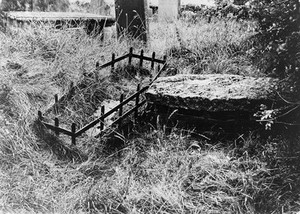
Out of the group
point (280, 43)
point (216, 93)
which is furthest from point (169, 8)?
point (280, 43)

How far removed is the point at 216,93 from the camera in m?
3.61

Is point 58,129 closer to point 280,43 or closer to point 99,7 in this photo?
point 280,43

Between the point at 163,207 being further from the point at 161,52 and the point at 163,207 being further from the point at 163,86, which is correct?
the point at 161,52

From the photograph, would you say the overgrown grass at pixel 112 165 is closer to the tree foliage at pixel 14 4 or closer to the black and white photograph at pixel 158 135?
the black and white photograph at pixel 158 135

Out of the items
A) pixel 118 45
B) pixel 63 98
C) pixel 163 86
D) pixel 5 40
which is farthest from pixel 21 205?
pixel 118 45

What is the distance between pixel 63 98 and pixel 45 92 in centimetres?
27

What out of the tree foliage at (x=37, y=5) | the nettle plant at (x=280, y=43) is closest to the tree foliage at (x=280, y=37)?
the nettle plant at (x=280, y=43)

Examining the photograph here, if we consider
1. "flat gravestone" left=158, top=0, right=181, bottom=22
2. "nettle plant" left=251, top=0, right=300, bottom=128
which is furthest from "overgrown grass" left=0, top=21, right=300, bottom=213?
"flat gravestone" left=158, top=0, right=181, bottom=22

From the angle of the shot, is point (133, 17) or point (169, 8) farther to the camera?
point (169, 8)

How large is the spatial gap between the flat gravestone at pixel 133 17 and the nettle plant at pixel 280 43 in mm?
3221

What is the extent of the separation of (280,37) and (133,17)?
11.9ft

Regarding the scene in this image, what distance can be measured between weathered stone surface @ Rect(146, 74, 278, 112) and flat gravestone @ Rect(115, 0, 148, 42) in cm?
258

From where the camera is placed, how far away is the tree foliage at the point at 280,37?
10.2ft

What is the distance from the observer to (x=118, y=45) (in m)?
5.78
